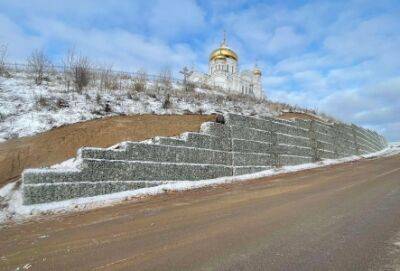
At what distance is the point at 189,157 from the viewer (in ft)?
52.2

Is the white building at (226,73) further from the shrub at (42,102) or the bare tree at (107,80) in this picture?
the shrub at (42,102)

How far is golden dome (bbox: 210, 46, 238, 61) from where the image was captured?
8419 centimetres

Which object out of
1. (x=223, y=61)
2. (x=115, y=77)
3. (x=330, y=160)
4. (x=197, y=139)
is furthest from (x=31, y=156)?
(x=223, y=61)

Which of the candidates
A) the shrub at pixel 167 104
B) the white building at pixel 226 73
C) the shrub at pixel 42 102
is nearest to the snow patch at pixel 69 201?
Result: the shrub at pixel 42 102

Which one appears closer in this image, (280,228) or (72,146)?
(280,228)

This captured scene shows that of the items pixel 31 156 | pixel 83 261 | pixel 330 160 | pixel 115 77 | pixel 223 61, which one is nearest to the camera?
pixel 83 261

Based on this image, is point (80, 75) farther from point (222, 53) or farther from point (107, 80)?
point (222, 53)

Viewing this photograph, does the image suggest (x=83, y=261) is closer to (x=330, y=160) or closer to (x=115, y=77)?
(x=115, y=77)

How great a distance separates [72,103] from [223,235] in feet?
43.3

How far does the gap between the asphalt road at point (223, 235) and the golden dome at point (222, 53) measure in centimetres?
7453

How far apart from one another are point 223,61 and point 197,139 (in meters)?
69.7

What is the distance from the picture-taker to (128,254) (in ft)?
21.1

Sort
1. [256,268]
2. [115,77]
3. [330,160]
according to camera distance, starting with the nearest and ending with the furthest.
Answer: [256,268]
[115,77]
[330,160]

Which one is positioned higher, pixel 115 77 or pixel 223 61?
pixel 223 61
